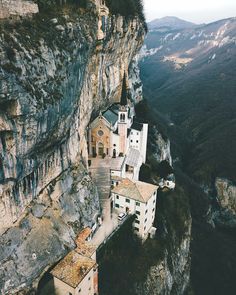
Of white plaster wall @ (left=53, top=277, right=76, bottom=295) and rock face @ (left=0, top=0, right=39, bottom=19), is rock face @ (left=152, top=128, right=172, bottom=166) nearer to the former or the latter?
white plaster wall @ (left=53, top=277, right=76, bottom=295)

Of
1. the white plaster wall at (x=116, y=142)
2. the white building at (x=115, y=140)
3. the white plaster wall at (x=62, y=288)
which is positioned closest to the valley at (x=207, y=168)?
the white building at (x=115, y=140)

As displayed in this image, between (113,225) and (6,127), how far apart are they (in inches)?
1049

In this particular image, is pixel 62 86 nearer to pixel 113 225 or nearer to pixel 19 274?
pixel 19 274

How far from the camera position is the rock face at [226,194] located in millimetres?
Result: 103762

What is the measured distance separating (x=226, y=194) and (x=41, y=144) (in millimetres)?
89888

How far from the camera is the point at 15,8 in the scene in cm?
2933

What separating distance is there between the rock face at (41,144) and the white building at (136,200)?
6.33m

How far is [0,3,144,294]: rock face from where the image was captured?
1115 inches

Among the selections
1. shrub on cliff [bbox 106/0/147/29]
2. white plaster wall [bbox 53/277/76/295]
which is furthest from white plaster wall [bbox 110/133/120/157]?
white plaster wall [bbox 53/277/76/295]

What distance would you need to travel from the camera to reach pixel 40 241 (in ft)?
115

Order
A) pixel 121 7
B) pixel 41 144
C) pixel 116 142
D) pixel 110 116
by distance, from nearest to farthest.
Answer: pixel 41 144
pixel 121 7
pixel 116 142
pixel 110 116

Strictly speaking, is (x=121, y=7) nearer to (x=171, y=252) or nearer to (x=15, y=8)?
(x=15, y=8)

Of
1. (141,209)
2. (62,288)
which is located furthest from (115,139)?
(62,288)

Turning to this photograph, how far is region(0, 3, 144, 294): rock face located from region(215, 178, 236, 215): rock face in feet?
234
